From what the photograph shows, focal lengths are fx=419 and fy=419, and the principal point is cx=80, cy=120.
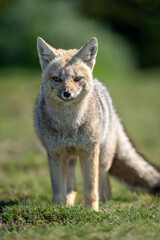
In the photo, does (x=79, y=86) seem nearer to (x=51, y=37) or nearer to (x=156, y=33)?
(x=51, y=37)

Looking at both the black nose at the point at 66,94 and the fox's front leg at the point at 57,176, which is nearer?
the black nose at the point at 66,94

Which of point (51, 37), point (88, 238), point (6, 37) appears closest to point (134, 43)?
point (51, 37)

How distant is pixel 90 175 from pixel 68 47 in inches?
594

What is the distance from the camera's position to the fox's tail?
280 inches

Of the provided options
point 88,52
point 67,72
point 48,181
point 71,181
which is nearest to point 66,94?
point 67,72

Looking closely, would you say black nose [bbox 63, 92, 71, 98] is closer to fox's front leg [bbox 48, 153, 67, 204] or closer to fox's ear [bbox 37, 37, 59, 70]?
fox's ear [bbox 37, 37, 59, 70]

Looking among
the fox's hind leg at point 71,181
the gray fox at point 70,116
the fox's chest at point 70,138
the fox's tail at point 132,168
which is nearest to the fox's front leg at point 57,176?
the gray fox at point 70,116

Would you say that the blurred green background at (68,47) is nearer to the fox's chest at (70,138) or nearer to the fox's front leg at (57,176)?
the fox's front leg at (57,176)

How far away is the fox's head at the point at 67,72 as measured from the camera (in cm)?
532

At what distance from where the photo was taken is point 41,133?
5.76 metres

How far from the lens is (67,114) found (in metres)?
5.56

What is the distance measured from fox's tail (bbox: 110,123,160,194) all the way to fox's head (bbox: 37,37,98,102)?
6.05ft

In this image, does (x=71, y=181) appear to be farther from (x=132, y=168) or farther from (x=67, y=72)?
(x=67, y=72)

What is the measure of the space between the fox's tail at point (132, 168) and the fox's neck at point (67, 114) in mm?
1690
